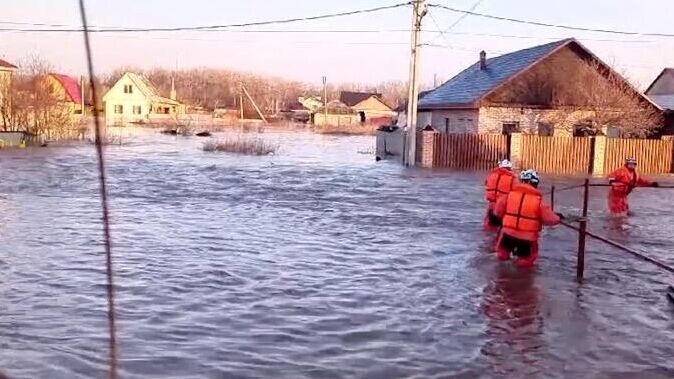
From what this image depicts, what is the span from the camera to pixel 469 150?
3203 cm

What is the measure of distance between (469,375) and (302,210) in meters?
11.6

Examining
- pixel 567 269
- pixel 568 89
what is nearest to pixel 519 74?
pixel 568 89

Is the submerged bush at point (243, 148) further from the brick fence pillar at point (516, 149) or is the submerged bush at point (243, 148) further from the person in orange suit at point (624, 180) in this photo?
the person in orange suit at point (624, 180)

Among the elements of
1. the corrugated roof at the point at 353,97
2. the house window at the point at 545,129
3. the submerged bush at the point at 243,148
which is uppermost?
the corrugated roof at the point at 353,97

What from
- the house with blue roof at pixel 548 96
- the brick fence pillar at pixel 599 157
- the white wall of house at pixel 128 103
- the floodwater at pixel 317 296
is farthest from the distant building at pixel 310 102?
the floodwater at pixel 317 296

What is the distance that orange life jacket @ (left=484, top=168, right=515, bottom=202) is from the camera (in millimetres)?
13195

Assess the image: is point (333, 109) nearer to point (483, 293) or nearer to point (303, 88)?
point (303, 88)

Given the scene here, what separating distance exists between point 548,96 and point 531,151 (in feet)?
12.1

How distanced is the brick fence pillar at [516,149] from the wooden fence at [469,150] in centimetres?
24

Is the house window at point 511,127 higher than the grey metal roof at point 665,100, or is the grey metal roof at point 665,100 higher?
the grey metal roof at point 665,100

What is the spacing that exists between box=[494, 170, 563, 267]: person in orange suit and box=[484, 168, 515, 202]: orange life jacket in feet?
8.23

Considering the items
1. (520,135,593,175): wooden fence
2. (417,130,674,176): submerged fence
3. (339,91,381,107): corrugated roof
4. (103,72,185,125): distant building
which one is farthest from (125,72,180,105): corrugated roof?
(520,135,593,175): wooden fence

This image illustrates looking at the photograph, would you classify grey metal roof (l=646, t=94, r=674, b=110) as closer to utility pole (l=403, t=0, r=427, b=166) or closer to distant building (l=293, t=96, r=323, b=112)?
utility pole (l=403, t=0, r=427, b=166)

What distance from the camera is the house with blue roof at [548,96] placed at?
33875mm
